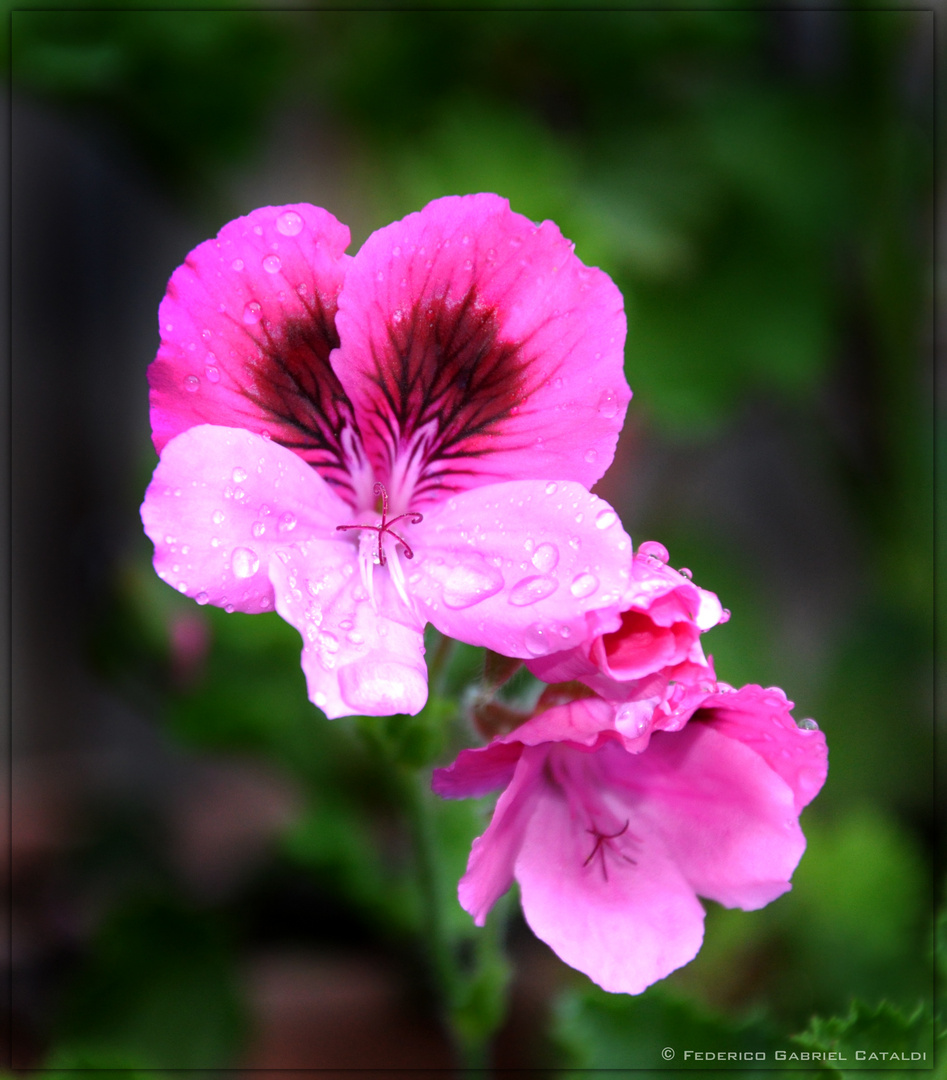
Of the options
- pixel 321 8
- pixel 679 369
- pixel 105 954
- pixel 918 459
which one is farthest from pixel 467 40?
pixel 105 954

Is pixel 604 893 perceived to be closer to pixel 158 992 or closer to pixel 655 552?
pixel 655 552

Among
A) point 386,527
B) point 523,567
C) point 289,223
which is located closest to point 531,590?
point 523,567

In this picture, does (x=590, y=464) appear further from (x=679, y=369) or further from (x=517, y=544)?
(x=679, y=369)

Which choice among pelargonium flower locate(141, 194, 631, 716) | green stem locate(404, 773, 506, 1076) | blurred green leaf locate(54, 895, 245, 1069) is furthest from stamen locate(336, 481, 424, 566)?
blurred green leaf locate(54, 895, 245, 1069)

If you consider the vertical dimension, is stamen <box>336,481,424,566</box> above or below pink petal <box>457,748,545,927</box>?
above

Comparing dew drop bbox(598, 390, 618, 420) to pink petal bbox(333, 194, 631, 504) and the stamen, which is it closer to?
pink petal bbox(333, 194, 631, 504)
